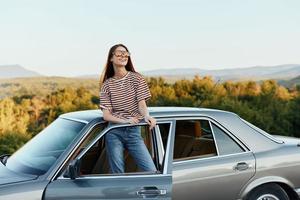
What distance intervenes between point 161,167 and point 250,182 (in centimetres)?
97

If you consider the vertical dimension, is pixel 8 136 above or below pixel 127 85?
below

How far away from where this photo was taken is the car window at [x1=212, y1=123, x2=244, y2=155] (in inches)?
191

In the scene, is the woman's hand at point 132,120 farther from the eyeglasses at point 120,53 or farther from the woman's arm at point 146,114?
the eyeglasses at point 120,53

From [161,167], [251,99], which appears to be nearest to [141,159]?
[161,167]

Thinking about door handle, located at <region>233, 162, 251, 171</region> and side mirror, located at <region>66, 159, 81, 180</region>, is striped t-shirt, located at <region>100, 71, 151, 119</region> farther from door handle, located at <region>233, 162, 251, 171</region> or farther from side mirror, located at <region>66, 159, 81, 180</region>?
door handle, located at <region>233, 162, 251, 171</region>

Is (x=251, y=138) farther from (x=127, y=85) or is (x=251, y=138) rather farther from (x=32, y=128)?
(x=32, y=128)

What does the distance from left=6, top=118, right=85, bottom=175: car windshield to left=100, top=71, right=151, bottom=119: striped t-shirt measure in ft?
1.00

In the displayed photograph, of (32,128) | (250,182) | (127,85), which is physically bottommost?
(32,128)

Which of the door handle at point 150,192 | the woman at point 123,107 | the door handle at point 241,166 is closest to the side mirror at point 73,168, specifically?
the woman at point 123,107

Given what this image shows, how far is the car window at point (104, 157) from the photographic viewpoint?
4.42m

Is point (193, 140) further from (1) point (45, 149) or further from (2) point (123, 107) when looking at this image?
(1) point (45, 149)

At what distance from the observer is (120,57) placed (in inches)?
180

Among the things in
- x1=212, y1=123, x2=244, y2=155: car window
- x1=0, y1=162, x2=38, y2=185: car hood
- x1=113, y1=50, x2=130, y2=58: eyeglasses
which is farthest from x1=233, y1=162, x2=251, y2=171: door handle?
x1=0, y1=162, x2=38, y2=185: car hood

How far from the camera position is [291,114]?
47875 mm
